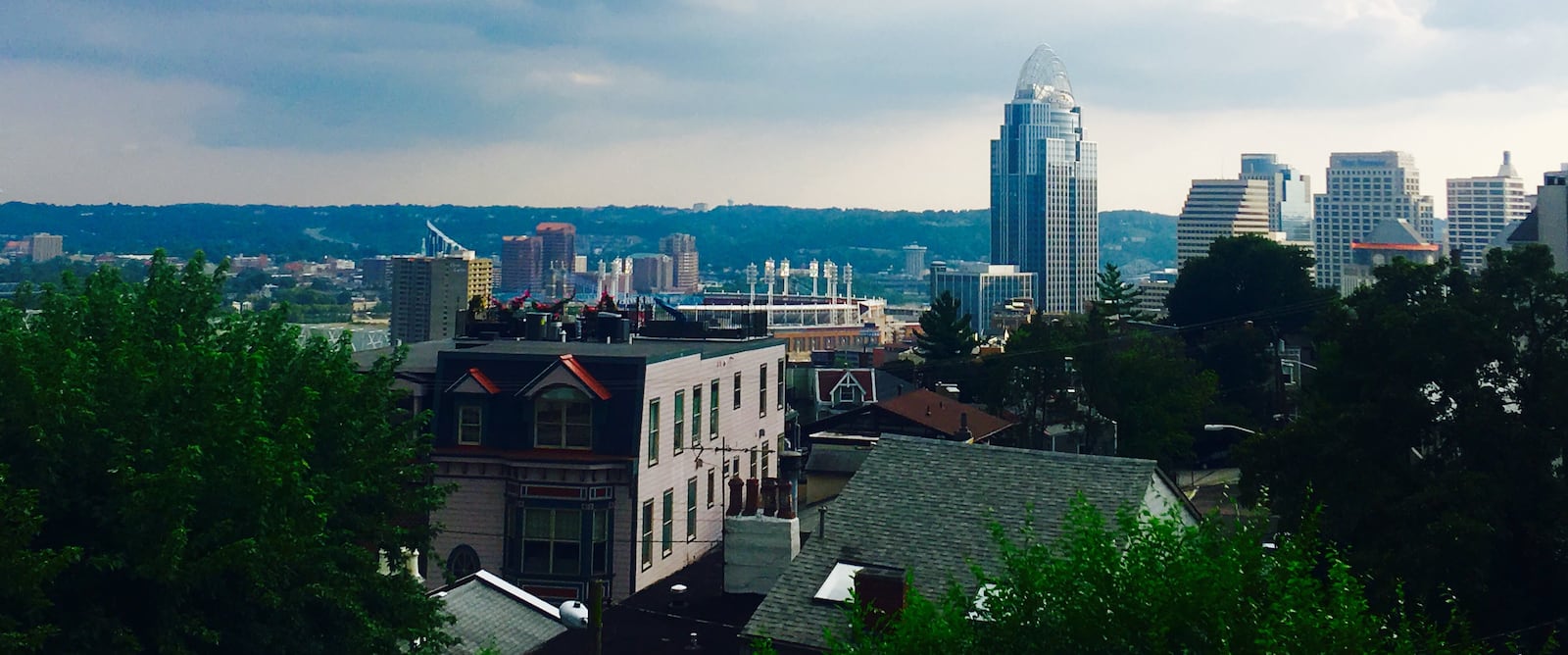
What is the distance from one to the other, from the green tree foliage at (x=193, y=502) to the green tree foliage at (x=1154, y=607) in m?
8.04

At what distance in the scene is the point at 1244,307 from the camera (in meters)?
94.9

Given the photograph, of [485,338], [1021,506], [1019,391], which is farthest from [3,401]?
[1019,391]

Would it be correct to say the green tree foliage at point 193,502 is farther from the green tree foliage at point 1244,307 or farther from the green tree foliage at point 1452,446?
the green tree foliage at point 1244,307

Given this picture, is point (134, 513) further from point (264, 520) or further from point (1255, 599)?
point (1255, 599)

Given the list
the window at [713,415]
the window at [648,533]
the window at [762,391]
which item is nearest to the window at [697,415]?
the window at [713,415]

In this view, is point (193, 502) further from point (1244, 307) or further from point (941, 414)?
point (1244, 307)

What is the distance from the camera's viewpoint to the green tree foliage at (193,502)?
17.8m

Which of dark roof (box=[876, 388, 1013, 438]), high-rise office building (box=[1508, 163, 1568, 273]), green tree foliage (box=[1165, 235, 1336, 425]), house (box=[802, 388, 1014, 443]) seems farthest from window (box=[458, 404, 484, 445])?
high-rise office building (box=[1508, 163, 1568, 273])

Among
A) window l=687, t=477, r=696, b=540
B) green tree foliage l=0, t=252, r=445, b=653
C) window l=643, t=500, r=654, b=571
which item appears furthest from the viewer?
window l=687, t=477, r=696, b=540

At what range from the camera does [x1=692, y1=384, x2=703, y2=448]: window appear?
1553 inches

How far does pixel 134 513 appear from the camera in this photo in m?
17.8

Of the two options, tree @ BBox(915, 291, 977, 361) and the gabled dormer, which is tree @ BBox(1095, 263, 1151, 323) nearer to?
tree @ BBox(915, 291, 977, 361)

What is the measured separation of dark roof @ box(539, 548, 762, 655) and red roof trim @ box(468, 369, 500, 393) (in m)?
5.97

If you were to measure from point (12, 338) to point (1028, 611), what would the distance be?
12982mm
